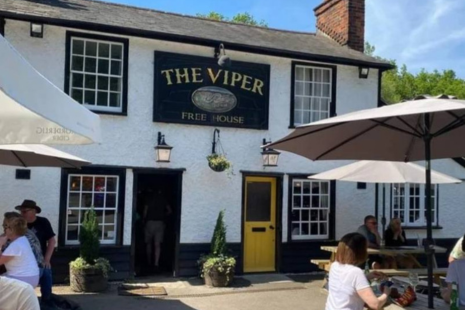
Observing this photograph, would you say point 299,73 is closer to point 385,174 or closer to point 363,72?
point 363,72

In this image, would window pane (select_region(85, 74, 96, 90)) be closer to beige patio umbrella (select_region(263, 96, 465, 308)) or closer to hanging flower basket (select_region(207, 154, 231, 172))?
hanging flower basket (select_region(207, 154, 231, 172))

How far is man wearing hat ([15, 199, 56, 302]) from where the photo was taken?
7.31 metres

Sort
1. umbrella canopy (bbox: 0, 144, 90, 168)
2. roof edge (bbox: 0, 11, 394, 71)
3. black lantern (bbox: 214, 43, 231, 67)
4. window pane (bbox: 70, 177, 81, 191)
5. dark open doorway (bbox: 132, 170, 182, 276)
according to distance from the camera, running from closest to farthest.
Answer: umbrella canopy (bbox: 0, 144, 90, 168), roof edge (bbox: 0, 11, 394, 71), window pane (bbox: 70, 177, 81, 191), black lantern (bbox: 214, 43, 231, 67), dark open doorway (bbox: 132, 170, 182, 276)

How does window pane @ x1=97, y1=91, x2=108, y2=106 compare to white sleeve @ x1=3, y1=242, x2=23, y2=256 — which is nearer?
white sleeve @ x1=3, y1=242, x2=23, y2=256

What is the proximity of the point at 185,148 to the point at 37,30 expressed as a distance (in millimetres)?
3608

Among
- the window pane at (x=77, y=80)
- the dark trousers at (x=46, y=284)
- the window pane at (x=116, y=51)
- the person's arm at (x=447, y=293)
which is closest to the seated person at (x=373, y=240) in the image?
the person's arm at (x=447, y=293)

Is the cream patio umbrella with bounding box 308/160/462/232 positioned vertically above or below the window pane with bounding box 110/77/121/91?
below

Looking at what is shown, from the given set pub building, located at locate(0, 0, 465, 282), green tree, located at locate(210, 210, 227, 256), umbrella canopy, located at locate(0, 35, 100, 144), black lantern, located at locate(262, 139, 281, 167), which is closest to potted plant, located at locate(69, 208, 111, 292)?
pub building, located at locate(0, 0, 465, 282)

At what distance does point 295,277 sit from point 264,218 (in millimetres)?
1445

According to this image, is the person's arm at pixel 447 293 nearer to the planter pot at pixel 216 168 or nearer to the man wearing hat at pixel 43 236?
the man wearing hat at pixel 43 236

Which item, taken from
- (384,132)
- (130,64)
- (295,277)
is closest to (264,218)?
(295,277)

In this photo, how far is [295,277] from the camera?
434 inches

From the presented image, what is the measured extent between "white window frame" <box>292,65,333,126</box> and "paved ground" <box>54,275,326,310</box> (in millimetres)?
3791

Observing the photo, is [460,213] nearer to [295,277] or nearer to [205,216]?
[295,277]
